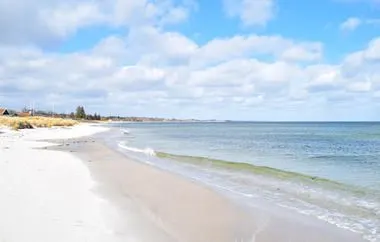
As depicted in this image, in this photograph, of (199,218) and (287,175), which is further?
(287,175)

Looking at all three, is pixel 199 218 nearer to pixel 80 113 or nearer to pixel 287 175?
pixel 287 175

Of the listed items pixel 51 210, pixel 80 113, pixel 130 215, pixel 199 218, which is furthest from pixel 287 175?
pixel 80 113

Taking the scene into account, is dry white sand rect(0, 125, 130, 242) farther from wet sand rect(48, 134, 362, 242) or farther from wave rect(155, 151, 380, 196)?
wave rect(155, 151, 380, 196)

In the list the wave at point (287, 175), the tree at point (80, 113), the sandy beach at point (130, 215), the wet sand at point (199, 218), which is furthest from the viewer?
the tree at point (80, 113)

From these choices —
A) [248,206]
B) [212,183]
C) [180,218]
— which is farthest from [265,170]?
[180,218]

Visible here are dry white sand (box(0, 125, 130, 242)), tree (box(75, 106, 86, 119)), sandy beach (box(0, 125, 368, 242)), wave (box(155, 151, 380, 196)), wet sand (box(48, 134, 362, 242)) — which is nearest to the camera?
dry white sand (box(0, 125, 130, 242))

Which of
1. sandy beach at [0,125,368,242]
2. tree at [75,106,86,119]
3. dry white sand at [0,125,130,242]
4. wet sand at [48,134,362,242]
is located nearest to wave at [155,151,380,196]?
wet sand at [48,134,362,242]

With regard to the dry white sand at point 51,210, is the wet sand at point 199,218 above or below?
below

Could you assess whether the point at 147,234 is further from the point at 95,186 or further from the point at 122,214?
the point at 95,186

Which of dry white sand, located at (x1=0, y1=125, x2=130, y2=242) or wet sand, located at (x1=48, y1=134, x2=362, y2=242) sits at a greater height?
dry white sand, located at (x1=0, y1=125, x2=130, y2=242)

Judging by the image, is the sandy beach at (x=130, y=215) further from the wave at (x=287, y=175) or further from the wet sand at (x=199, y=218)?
the wave at (x=287, y=175)

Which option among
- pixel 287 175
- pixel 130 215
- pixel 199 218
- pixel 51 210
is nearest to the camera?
pixel 51 210

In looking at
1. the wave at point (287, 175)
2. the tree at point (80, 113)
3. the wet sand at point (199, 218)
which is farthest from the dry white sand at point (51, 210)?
the tree at point (80, 113)

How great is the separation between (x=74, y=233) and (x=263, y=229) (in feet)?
12.3
